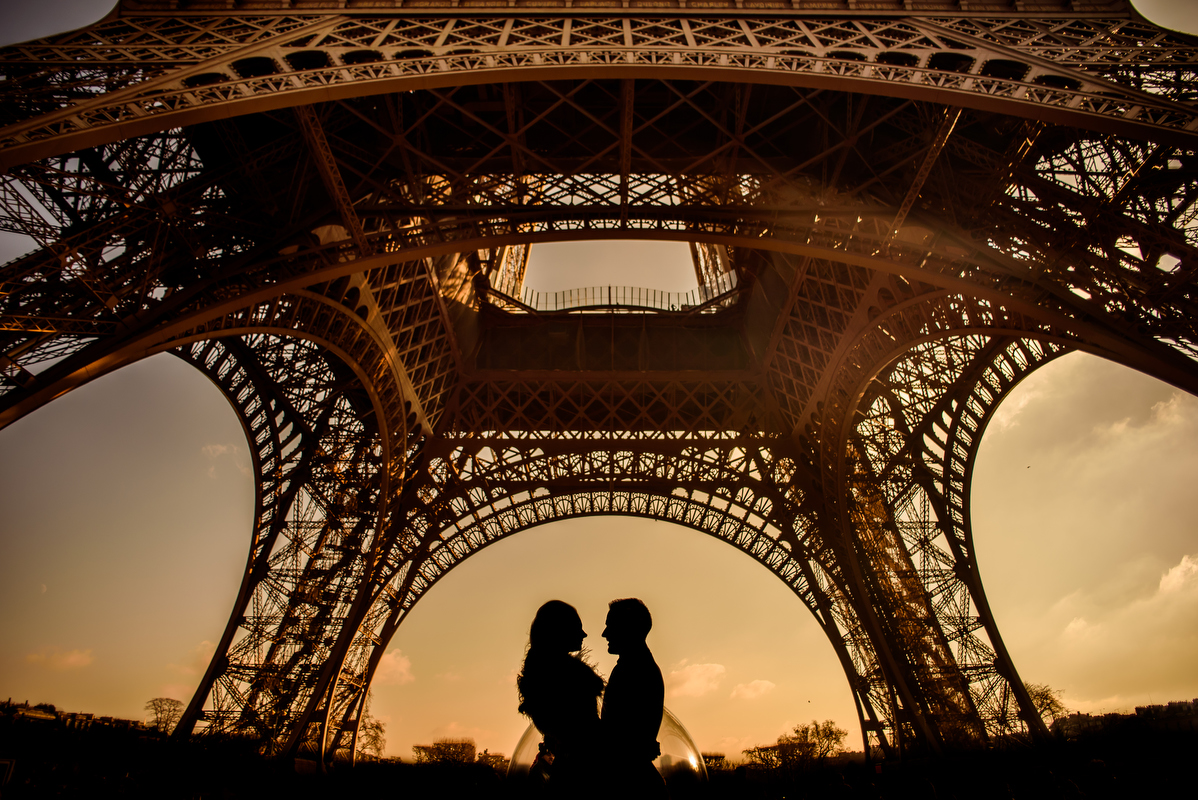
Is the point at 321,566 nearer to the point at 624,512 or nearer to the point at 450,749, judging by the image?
the point at 624,512

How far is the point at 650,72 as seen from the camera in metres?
9.66

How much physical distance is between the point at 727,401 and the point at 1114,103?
16018mm

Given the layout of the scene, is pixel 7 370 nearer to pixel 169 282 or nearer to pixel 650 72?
pixel 169 282

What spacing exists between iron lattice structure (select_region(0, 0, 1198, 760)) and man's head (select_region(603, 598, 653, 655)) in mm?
8759

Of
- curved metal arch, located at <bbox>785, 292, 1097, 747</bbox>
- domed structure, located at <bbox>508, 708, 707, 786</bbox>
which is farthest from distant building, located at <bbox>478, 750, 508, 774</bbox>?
curved metal arch, located at <bbox>785, 292, 1097, 747</bbox>

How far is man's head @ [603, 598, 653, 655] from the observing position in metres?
2.46

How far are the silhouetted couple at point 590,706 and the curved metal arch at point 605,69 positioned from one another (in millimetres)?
8609

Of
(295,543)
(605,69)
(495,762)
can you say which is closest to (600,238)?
(605,69)

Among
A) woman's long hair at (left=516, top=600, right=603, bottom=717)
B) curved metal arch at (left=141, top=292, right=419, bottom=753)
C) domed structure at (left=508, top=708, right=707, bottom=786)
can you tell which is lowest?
domed structure at (left=508, top=708, right=707, bottom=786)

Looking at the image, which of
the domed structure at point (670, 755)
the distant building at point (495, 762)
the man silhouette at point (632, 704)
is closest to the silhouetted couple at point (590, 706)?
the man silhouette at point (632, 704)

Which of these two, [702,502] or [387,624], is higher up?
[702,502]

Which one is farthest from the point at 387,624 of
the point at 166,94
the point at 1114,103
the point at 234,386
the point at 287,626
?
the point at 1114,103

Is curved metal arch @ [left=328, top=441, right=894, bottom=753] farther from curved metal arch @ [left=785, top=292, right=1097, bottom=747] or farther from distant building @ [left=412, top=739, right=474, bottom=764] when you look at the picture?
distant building @ [left=412, top=739, right=474, bottom=764]

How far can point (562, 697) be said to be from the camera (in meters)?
2.28
